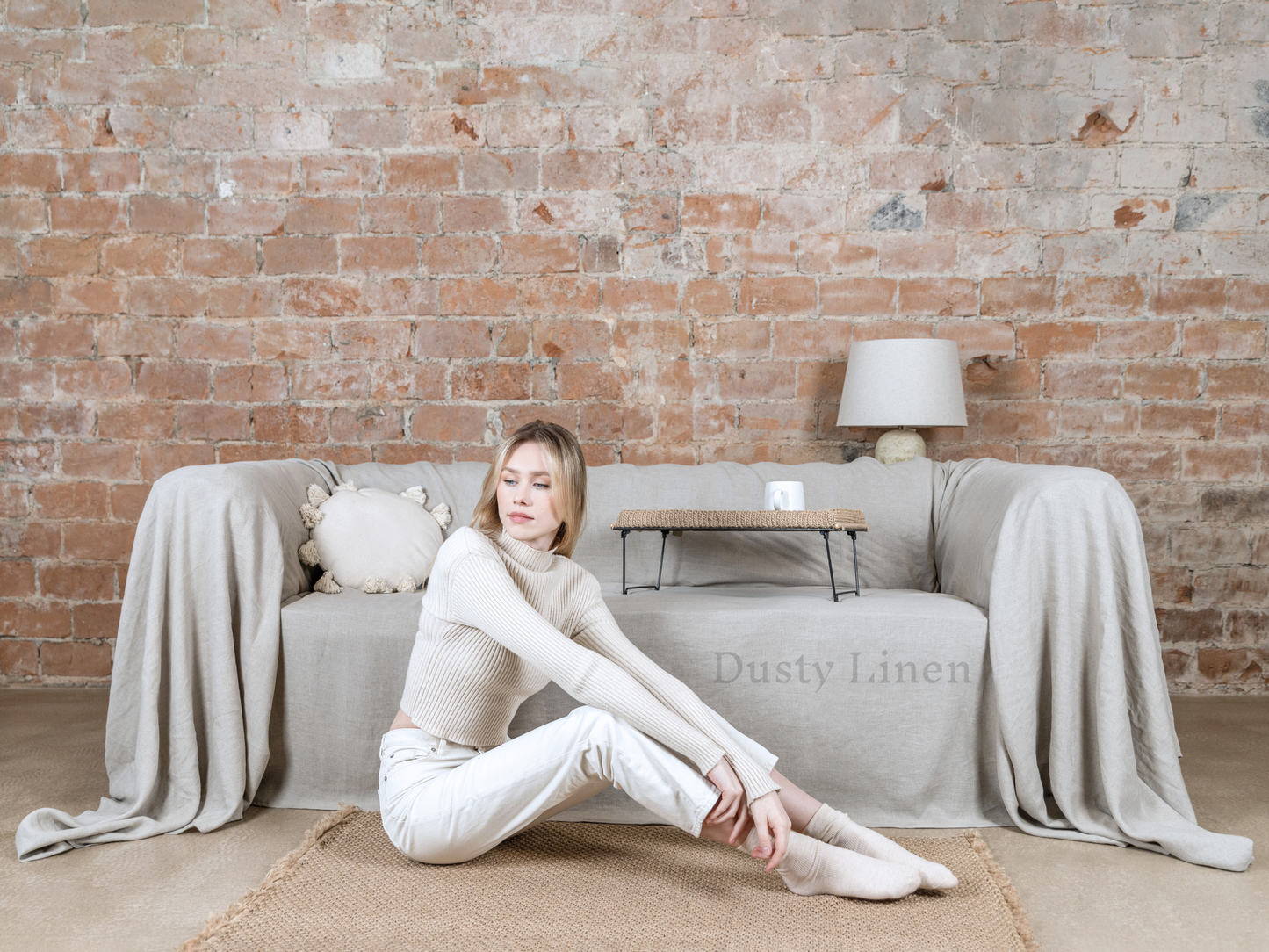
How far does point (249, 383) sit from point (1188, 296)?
3181 millimetres

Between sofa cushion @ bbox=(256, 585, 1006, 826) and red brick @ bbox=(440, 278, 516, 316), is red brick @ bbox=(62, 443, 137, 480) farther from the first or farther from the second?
sofa cushion @ bbox=(256, 585, 1006, 826)

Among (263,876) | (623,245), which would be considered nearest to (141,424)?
(623,245)

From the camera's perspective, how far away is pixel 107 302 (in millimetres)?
3139

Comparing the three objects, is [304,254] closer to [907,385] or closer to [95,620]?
[95,620]

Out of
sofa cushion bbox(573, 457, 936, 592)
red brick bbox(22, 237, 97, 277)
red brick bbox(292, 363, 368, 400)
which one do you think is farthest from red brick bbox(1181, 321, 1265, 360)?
Result: red brick bbox(22, 237, 97, 277)

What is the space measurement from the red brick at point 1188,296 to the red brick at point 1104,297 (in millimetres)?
49

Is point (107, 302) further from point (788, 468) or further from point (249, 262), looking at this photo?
point (788, 468)

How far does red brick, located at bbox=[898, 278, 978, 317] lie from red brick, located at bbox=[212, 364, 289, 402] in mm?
2142

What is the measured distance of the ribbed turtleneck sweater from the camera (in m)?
1.44

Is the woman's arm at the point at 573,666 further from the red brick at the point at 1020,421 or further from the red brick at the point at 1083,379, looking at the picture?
the red brick at the point at 1083,379

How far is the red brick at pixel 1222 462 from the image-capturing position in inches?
121

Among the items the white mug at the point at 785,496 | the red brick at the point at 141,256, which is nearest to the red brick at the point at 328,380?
the red brick at the point at 141,256

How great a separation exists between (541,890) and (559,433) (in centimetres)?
80

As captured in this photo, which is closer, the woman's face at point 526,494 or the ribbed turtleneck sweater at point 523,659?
the ribbed turtleneck sweater at point 523,659
